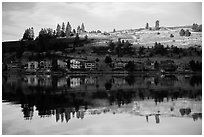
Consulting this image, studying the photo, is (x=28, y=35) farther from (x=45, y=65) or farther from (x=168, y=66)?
(x=168, y=66)

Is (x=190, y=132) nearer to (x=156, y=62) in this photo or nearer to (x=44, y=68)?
(x=156, y=62)

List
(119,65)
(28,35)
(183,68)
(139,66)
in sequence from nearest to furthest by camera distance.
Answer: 1. (183,68)
2. (139,66)
3. (119,65)
4. (28,35)

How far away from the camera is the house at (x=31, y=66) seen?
6806 cm

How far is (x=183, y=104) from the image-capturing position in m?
16.5

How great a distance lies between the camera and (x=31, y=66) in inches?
2726

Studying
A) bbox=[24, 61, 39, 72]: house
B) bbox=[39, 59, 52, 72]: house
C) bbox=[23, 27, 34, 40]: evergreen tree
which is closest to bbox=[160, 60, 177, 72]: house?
bbox=[39, 59, 52, 72]: house

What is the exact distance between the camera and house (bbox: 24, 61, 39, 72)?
223 ft

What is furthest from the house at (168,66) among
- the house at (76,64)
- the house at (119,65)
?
the house at (76,64)

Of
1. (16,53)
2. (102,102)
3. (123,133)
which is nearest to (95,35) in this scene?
(16,53)

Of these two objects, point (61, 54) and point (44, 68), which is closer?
point (44, 68)

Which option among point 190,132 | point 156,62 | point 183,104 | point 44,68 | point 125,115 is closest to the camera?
point 190,132

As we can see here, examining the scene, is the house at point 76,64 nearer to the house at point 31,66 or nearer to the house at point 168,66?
the house at point 31,66

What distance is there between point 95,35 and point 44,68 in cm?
3294

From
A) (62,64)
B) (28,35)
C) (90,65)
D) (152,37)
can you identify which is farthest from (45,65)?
(152,37)
